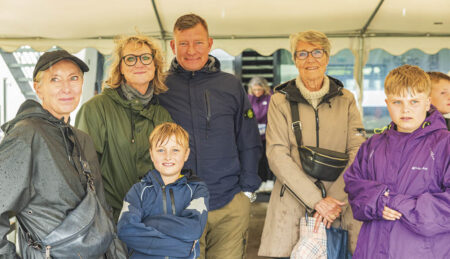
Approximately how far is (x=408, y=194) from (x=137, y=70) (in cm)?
155

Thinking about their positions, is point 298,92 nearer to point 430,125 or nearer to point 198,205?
point 430,125

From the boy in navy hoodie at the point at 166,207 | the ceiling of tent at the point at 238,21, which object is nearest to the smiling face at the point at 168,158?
the boy in navy hoodie at the point at 166,207

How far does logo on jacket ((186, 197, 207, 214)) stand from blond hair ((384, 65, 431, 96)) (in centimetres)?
104

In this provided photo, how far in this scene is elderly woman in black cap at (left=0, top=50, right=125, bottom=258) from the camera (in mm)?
1446

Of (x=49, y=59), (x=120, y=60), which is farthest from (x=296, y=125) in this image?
(x=49, y=59)

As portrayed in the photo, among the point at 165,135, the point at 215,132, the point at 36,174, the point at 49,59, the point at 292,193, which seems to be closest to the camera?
the point at 36,174

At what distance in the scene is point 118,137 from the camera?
94.2 inches

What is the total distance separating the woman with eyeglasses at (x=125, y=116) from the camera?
2383mm

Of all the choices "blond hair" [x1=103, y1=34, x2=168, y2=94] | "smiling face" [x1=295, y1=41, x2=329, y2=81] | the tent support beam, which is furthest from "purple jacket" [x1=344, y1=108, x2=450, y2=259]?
the tent support beam

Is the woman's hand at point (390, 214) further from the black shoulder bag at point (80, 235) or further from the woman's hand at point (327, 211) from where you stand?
the black shoulder bag at point (80, 235)

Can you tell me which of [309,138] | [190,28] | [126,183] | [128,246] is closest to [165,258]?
[128,246]

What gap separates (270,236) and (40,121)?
63.8 inches

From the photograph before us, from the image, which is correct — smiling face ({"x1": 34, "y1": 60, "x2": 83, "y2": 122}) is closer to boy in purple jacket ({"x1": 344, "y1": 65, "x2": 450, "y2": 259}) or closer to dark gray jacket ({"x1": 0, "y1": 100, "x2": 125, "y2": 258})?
dark gray jacket ({"x1": 0, "y1": 100, "x2": 125, "y2": 258})

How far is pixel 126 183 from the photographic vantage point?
7.83ft
